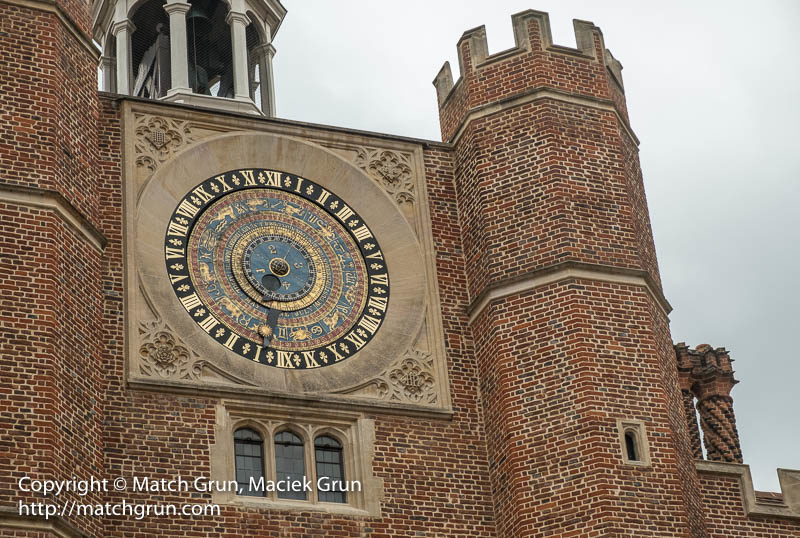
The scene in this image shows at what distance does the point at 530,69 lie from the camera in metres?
28.8

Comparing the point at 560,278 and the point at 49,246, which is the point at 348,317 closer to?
the point at 560,278

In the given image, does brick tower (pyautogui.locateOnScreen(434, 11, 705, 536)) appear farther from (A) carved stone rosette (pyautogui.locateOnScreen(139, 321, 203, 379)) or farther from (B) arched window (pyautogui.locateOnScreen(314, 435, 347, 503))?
(A) carved stone rosette (pyautogui.locateOnScreen(139, 321, 203, 379))

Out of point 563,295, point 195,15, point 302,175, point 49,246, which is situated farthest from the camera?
point 195,15

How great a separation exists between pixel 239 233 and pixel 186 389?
3.06 m

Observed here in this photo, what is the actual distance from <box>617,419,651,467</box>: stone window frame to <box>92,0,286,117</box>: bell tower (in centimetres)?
953

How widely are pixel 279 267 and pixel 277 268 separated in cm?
4

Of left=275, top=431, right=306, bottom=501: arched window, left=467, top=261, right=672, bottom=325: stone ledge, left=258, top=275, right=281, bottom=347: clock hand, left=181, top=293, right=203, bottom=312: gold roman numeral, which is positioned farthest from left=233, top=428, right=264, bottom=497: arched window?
left=467, top=261, right=672, bottom=325: stone ledge

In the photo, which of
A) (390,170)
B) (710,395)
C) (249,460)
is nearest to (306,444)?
(249,460)

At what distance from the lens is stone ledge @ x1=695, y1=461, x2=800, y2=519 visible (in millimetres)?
27047

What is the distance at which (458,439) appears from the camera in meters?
26.5

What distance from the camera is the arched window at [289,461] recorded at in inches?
996

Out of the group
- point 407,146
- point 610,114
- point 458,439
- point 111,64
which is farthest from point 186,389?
point 111,64

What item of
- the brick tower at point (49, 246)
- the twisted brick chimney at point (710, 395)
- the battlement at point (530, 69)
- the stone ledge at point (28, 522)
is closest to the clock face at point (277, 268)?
the brick tower at point (49, 246)

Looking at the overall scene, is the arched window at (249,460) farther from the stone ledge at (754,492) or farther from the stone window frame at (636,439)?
the stone ledge at (754,492)
